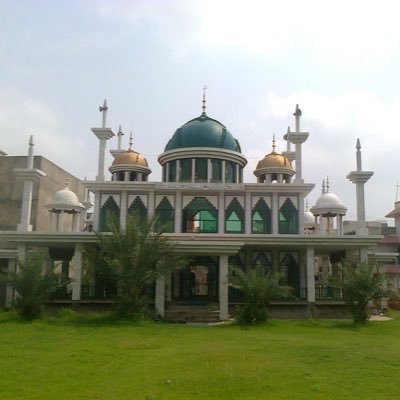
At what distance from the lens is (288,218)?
28.7 metres

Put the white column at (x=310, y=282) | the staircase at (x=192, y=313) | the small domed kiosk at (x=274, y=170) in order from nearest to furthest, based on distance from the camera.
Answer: the staircase at (x=192, y=313) → the white column at (x=310, y=282) → the small domed kiosk at (x=274, y=170)

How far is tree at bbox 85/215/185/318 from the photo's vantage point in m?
20.8

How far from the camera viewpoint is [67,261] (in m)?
31.2

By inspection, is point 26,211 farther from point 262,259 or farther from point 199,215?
point 262,259

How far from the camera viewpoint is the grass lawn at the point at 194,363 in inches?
366

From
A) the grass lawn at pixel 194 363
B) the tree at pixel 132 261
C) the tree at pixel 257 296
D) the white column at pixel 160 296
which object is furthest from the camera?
the white column at pixel 160 296

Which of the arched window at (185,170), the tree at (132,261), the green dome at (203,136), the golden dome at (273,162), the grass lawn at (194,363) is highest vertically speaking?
the green dome at (203,136)

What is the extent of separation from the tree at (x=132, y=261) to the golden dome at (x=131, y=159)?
10.0 meters

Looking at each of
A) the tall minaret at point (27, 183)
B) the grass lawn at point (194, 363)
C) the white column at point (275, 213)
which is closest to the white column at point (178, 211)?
the white column at point (275, 213)

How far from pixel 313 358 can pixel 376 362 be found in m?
1.38

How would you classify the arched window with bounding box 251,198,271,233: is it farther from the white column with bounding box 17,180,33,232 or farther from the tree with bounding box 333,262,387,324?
the white column with bounding box 17,180,33,232

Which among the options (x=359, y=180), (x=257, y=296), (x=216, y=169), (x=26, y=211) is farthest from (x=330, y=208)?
(x=26, y=211)

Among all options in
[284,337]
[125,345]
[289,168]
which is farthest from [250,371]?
[289,168]

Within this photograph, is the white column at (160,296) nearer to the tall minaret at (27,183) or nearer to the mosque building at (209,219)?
the mosque building at (209,219)
